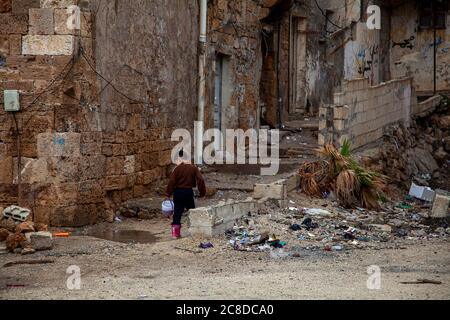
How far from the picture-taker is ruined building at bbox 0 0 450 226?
A: 42.3 feet

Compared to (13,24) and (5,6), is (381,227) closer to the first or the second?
(13,24)

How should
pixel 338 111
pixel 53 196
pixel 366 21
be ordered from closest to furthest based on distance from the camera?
1. pixel 53 196
2. pixel 338 111
3. pixel 366 21

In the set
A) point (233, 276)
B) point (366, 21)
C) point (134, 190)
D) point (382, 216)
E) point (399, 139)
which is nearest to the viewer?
point (233, 276)

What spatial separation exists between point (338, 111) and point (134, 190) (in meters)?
5.24

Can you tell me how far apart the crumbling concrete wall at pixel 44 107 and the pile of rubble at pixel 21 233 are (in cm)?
50

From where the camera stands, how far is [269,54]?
2345 cm

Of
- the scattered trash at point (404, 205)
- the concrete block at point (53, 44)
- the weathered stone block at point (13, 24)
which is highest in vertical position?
the weathered stone block at point (13, 24)

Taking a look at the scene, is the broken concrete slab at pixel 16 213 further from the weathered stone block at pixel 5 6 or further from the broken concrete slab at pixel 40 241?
the weathered stone block at pixel 5 6

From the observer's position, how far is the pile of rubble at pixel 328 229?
1201 centimetres

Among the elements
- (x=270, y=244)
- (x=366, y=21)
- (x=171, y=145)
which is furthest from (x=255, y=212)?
(x=366, y=21)

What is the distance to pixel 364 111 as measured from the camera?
1980 centimetres

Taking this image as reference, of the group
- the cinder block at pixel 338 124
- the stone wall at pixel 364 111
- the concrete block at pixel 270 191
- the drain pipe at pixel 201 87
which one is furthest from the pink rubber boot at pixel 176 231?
the cinder block at pixel 338 124

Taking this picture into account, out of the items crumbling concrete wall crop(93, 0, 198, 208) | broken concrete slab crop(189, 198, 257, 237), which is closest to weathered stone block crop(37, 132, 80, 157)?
crumbling concrete wall crop(93, 0, 198, 208)
